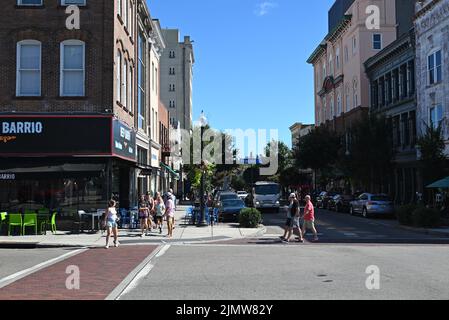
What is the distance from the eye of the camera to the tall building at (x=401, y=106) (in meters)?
39.9

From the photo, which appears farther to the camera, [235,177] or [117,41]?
[235,177]

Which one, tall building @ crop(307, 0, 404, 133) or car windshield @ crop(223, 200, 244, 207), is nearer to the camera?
car windshield @ crop(223, 200, 244, 207)


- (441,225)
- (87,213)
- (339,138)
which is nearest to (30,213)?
(87,213)

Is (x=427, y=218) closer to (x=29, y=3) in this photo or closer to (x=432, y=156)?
(x=432, y=156)

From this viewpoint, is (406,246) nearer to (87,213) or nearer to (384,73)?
(87,213)

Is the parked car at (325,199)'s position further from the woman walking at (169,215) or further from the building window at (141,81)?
the woman walking at (169,215)

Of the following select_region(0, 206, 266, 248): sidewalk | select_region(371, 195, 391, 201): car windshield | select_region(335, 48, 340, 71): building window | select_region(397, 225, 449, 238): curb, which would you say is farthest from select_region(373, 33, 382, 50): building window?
select_region(0, 206, 266, 248): sidewalk

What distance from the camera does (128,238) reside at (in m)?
20.3

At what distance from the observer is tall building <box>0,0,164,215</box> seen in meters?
22.5

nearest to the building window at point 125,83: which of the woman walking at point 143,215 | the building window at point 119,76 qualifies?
the building window at point 119,76

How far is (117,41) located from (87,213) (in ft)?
25.6

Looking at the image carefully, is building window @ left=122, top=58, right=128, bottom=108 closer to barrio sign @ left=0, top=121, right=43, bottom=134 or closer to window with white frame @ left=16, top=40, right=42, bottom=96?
window with white frame @ left=16, top=40, right=42, bottom=96

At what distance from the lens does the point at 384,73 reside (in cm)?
4591

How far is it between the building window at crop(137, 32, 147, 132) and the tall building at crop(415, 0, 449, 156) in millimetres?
17491
